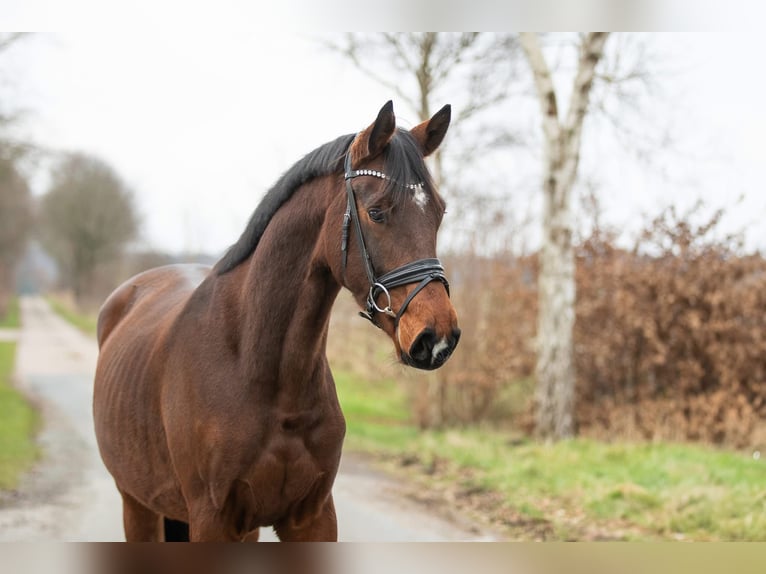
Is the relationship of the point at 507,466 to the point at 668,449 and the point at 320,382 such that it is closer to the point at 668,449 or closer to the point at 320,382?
the point at 668,449

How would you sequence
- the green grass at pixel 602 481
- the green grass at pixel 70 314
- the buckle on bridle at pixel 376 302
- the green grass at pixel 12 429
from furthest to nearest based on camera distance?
the green grass at pixel 70 314
the green grass at pixel 12 429
the green grass at pixel 602 481
the buckle on bridle at pixel 376 302

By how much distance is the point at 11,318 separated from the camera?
8.08m

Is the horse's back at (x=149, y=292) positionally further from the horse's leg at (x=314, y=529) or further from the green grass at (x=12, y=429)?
the green grass at (x=12, y=429)

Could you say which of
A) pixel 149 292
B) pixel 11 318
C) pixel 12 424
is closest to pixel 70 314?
pixel 11 318

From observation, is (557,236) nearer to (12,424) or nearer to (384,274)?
(384,274)

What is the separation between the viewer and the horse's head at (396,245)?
1.73m

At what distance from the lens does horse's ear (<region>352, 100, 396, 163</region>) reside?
1835 millimetres

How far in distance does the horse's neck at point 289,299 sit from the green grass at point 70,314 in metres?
5.78

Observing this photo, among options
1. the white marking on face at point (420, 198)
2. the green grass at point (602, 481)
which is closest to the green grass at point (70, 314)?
the green grass at point (602, 481)

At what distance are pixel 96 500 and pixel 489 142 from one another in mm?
5050

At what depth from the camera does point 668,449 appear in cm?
599

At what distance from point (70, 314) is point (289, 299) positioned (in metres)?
7.16

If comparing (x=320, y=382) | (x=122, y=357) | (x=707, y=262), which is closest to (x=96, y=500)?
(x=122, y=357)

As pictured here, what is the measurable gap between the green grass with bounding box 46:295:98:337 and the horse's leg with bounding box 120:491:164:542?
4594 mm
